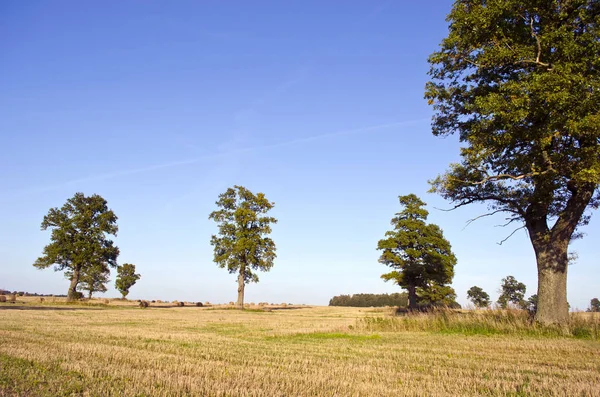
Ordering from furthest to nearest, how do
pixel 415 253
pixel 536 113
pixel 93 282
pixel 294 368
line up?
pixel 93 282, pixel 415 253, pixel 536 113, pixel 294 368

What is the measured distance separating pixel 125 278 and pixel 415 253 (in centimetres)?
6951

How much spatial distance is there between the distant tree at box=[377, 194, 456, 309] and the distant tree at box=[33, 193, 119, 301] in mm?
37253

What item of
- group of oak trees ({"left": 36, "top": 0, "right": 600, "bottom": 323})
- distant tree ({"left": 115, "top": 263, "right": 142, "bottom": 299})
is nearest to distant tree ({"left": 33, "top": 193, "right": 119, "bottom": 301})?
distant tree ({"left": 115, "top": 263, "right": 142, "bottom": 299})

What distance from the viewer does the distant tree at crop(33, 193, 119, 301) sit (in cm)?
5184

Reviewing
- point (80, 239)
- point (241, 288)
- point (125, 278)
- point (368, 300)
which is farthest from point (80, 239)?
point (368, 300)

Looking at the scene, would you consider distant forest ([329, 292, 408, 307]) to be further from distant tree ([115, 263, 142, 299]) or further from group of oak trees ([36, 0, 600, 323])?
group of oak trees ([36, 0, 600, 323])

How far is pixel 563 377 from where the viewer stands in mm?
6742

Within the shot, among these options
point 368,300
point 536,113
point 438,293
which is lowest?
point 368,300

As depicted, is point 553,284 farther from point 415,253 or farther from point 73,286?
point 73,286

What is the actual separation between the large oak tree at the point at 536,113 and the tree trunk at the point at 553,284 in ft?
0.11

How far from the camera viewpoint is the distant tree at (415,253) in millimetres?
48156

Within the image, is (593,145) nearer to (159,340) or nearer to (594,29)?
(594,29)

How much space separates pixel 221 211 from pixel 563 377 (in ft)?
158

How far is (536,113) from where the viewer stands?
558 inches
